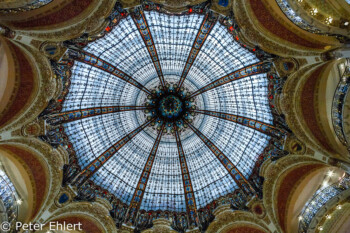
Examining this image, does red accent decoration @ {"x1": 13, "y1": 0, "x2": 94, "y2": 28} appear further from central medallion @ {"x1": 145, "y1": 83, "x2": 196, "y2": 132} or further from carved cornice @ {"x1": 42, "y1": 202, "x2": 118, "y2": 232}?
carved cornice @ {"x1": 42, "y1": 202, "x2": 118, "y2": 232}

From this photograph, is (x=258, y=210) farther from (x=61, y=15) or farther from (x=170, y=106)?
(x=61, y=15)

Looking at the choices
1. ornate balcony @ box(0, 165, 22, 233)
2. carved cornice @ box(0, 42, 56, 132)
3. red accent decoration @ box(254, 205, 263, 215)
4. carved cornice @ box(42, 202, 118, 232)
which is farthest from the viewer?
red accent decoration @ box(254, 205, 263, 215)

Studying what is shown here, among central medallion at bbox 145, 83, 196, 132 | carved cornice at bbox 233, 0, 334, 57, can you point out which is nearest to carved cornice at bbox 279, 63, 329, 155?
carved cornice at bbox 233, 0, 334, 57

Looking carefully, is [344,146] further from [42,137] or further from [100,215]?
[42,137]

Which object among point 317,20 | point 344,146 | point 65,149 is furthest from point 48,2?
point 344,146

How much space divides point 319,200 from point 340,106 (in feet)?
23.0

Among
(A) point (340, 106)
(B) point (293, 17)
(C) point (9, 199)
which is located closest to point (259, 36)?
(B) point (293, 17)

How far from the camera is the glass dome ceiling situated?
18.9 m

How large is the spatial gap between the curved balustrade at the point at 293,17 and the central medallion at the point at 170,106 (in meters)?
13.2

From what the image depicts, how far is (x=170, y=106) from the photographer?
2411cm

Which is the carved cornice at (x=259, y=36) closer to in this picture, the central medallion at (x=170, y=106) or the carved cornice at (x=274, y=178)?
the carved cornice at (x=274, y=178)

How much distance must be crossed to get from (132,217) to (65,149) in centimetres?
849

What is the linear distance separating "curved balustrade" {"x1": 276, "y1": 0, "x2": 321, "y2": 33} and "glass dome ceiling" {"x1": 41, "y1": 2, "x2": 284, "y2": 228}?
13.7 feet

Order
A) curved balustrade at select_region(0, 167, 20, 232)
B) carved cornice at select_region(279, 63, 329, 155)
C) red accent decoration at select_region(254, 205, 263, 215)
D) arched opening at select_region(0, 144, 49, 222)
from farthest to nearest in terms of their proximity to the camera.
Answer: red accent decoration at select_region(254, 205, 263, 215) < arched opening at select_region(0, 144, 49, 222) < carved cornice at select_region(279, 63, 329, 155) < curved balustrade at select_region(0, 167, 20, 232)
